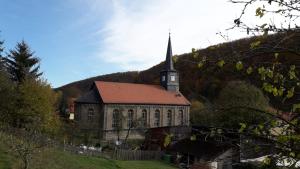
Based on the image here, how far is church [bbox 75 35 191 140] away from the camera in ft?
157

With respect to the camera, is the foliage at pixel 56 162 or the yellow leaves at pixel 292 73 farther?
the foliage at pixel 56 162

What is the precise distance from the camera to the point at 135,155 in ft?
110

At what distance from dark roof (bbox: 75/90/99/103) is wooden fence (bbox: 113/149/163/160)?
52.3ft

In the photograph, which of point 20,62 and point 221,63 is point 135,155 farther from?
point 221,63

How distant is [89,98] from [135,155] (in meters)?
17.1

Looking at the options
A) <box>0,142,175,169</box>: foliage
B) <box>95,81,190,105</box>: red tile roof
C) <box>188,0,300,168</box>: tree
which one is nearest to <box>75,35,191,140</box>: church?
<box>95,81,190,105</box>: red tile roof

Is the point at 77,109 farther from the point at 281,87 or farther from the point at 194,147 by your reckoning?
the point at 281,87

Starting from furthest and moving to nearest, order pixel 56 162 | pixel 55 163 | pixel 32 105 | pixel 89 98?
pixel 89 98, pixel 32 105, pixel 56 162, pixel 55 163

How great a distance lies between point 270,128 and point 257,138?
231 mm

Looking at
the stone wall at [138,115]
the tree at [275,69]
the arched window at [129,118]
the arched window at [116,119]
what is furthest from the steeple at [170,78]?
the tree at [275,69]

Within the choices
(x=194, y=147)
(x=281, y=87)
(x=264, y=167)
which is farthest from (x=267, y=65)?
(x=194, y=147)

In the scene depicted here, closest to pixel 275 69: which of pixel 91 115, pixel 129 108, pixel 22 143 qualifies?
pixel 22 143

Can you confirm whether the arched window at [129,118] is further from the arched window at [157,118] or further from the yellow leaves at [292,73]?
the yellow leaves at [292,73]

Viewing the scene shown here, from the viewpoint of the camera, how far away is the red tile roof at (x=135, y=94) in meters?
49.7
